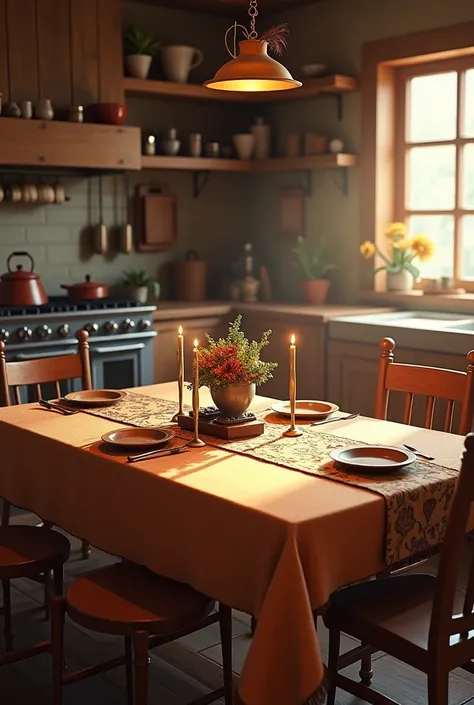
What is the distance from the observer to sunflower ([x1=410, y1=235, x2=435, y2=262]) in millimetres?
4895

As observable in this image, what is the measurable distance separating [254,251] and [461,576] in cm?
309

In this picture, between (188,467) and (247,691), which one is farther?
(188,467)

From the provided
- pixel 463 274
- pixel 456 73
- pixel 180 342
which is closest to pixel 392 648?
pixel 180 342

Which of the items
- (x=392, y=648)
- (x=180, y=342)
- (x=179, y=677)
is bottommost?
(x=179, y=677)

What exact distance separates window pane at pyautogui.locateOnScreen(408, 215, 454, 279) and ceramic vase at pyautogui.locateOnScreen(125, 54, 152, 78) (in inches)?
66.8

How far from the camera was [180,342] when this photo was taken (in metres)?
2.78

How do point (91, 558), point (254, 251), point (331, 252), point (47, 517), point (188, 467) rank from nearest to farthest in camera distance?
1. point (188, 467)
2. point (47, 517)
3. point (91, 558)
4. point (331, 252)
5. point (254, 251)

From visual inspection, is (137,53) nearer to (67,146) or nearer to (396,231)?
(67,146)

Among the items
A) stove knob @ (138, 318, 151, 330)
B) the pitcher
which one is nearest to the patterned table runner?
stove knob @ (138, 318, 151, 330)

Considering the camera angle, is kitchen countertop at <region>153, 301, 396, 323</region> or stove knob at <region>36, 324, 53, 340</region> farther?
kitchen countertop at <region>153, 301, 396, 323</region>

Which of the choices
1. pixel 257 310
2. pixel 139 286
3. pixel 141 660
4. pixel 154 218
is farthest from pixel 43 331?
pixel 141 660

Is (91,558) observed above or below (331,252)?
below

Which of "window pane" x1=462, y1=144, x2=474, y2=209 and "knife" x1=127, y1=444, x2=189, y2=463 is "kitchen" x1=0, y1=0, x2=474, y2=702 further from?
"knife" x1=127, y1=444, x2=189, y2=463

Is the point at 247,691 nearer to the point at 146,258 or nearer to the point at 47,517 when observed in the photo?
the point at 47,517
